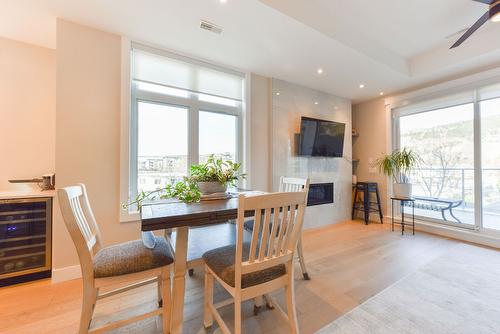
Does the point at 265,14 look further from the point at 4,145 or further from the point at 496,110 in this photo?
the point at 496,110

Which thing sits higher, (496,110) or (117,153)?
(496,110)

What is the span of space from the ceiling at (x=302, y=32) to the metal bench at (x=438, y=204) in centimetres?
206

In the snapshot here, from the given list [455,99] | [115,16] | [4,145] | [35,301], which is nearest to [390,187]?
[455,99]

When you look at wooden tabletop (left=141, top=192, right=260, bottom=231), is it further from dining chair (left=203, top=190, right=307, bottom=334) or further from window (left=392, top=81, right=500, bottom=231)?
window (left=392, top=81, right=500, bottom=231)

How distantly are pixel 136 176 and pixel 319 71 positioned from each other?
2.95 m

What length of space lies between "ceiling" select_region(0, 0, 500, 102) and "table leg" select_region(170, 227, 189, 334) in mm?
1955

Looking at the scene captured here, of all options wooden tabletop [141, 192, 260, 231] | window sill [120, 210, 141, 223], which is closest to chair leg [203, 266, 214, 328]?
wooden tabletop [141, 192, 260, 231]

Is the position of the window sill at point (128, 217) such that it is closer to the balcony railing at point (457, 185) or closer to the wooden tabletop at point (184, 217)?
the wooden tabletop at point (184, 217)

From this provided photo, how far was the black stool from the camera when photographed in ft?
13.2

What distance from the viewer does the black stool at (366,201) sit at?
402 centimetres

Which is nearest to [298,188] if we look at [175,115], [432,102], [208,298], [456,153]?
[208,298]

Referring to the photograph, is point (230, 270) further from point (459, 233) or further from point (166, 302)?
point (459, 233)

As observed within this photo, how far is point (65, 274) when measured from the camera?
6.53ft

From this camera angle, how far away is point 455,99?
3.27 metres
